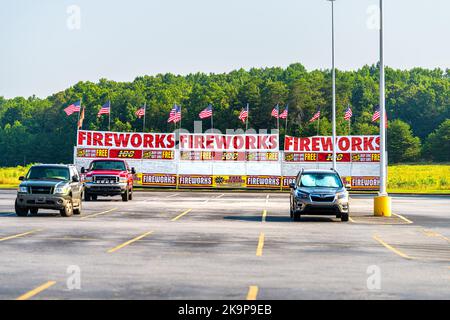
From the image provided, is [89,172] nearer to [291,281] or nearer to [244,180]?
[244,180]

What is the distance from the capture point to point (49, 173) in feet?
101

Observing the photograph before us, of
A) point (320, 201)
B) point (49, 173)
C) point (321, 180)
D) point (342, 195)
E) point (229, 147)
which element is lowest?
point (320, 201)

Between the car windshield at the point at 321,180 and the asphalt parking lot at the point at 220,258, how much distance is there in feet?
4.29

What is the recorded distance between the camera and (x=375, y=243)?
68.8 feet

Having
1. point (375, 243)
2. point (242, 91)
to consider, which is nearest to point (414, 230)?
point (375, 243)

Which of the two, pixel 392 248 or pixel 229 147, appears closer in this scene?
pixel 392 248

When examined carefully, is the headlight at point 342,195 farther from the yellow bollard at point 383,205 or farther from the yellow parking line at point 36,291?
the yellow parking line at point 36,291

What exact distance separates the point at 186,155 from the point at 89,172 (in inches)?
797

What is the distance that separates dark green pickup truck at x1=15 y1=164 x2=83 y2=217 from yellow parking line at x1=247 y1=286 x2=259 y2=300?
57.9ft

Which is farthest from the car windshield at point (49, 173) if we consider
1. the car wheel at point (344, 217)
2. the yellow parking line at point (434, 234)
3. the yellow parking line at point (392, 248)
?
the yellow parking line at point (434, 234)

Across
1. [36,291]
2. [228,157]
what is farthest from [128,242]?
[228,157]

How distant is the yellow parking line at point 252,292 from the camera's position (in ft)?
38.5

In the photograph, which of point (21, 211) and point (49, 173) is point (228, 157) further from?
point (21, 211)

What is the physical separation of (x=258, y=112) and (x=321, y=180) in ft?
390
